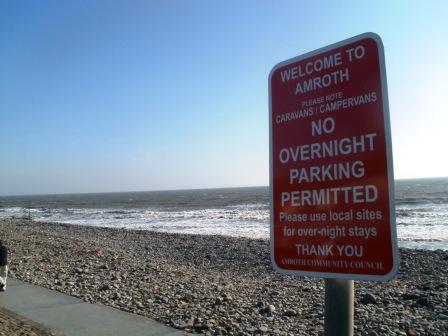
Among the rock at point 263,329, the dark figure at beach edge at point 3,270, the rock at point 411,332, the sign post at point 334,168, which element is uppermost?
the sign post at point 334,168

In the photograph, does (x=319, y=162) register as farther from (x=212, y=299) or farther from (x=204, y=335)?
(x=212, y=299)

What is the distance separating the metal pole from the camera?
197cm

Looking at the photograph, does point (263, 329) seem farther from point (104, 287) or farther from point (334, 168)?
point (334, 168)

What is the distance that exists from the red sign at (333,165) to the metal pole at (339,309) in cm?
6

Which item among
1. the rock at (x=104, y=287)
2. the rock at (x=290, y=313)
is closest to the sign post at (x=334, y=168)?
the rock at (x=290, y=313)

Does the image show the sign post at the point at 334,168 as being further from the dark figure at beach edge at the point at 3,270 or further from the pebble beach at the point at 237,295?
the dark figure at beach edge at the point at 3,270

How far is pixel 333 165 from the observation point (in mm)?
2049

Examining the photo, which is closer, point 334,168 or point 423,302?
point 334,168

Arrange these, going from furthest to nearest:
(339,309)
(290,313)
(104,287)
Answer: (104,287), (290,313), (339,309)

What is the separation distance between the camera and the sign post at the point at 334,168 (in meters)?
1.89

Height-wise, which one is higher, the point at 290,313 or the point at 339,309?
the point at 339,309

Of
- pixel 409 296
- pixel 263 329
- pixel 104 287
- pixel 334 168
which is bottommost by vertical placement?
pixel 409 296

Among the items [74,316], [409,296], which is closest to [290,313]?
[409,296]

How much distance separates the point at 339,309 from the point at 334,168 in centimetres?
62
